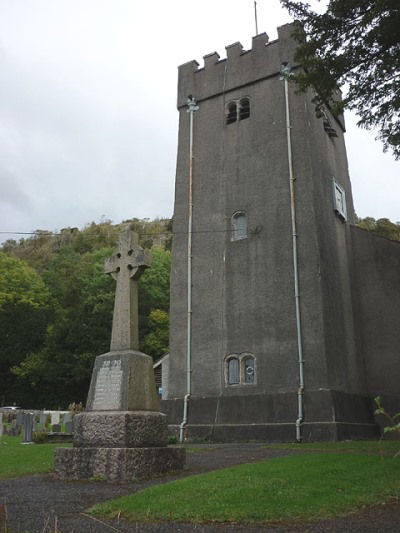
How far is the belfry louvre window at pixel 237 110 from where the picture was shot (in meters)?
20.5

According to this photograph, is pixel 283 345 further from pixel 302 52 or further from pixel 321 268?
pixel 302 52

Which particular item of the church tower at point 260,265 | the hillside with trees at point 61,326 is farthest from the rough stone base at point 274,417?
the hillside with trees at point 61,326

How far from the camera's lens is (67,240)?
94.6 metres

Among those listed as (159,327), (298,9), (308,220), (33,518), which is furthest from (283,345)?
(159,327)

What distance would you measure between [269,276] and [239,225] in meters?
2.57

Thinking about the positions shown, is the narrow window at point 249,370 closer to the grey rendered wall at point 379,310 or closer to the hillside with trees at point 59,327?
the grey rendered wall at point 379,310

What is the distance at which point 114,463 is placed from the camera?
8.08 m

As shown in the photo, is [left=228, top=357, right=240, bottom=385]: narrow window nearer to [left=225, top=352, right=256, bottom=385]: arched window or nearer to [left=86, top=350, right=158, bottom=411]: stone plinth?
[left=225, top=352, right=256, bottom=385]: arched window

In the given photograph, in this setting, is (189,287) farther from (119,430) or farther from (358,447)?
(119,430)

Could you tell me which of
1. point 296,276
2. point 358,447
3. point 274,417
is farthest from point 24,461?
point 296,276

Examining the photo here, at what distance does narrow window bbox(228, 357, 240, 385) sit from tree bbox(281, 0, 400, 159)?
9.35 meters

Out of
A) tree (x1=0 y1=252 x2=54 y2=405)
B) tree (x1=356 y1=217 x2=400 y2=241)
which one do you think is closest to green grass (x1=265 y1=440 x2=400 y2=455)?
tree (x1=356 y1=217 x2=400 y2=241)

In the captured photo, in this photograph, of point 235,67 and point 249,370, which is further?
point 235,67

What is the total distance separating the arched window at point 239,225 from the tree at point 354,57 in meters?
8.15
